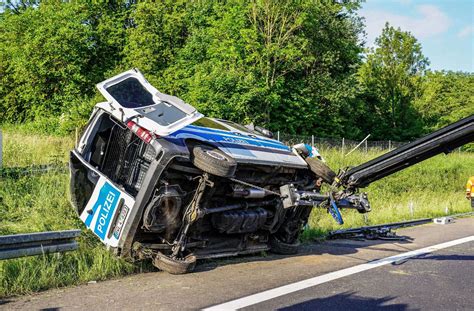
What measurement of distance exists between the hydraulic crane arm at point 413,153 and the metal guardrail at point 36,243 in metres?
4.04

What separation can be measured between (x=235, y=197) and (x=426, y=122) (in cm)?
3962

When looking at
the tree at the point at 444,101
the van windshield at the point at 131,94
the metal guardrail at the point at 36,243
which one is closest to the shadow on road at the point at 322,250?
the metal guardrail at the point at 36,243

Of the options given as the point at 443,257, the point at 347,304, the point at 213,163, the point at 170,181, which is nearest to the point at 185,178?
the point at 170,181

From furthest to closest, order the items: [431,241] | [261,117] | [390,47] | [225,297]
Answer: [390,47] < [261,117] < [431,241] < [225,297]

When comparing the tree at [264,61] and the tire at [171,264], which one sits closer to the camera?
the tire at [171,264]

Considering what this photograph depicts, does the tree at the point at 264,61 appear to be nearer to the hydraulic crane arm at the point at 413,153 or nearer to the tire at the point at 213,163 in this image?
the hydraulic crane arm at the point at 413,153

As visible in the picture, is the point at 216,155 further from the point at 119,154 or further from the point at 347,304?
the point at 347,304

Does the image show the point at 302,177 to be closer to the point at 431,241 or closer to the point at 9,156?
the point at 431,241

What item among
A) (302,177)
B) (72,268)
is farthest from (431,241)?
(72,268)

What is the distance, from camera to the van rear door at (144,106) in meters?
5.78

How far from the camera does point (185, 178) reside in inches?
246

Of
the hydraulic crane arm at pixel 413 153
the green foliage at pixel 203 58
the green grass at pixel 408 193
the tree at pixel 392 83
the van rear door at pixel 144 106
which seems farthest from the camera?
the tree at pixel 392 83

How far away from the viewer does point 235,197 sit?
684 cm

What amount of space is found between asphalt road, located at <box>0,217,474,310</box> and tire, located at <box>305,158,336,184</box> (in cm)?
129
